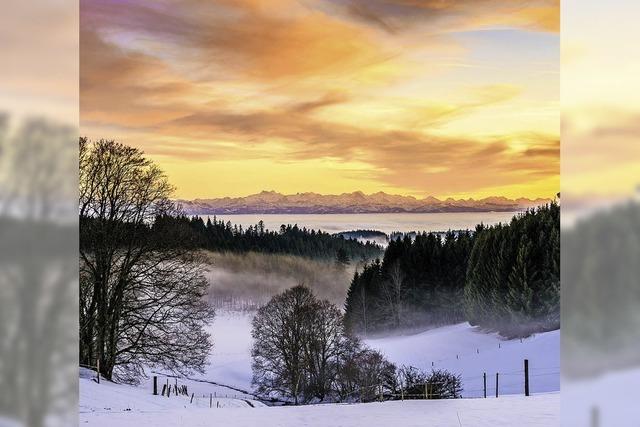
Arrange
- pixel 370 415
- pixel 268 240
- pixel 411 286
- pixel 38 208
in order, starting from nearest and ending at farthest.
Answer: pixel 38 208 → pixel 370 415 → pixel 268 240 → pixel 411 286

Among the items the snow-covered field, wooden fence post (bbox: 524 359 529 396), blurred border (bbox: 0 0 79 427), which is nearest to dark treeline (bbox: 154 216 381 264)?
the snow-covered field

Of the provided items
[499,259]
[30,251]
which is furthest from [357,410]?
[30,251]

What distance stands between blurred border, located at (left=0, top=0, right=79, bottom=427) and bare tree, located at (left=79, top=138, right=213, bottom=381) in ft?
12.5

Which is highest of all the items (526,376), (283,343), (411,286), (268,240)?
(268,240)

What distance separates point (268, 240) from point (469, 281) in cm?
159

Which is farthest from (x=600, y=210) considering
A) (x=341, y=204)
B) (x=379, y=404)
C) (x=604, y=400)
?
(x=379, y=404)

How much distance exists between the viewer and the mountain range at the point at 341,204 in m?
5.89

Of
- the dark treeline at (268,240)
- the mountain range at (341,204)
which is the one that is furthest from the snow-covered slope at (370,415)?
the mountain range at (341,204)

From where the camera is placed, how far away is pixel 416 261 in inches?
239

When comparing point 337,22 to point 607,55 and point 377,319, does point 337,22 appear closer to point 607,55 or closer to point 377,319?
point 377,319

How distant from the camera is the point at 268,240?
5.98 m

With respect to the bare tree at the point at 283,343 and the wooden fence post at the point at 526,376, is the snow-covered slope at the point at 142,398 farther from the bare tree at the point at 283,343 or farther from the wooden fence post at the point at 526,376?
the wooden fence post at the point at 526,376

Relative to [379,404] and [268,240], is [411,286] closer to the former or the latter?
[379,404]

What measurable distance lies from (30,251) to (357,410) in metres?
4.28
